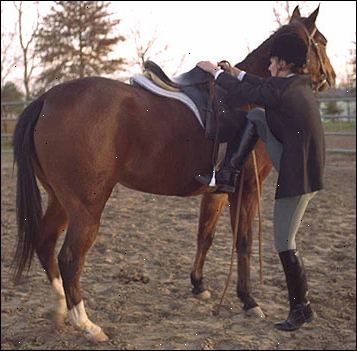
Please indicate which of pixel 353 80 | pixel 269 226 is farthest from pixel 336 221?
pixel 353 80

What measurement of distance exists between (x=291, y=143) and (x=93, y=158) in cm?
117

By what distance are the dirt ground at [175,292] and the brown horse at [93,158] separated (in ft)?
4.60

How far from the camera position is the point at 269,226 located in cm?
721

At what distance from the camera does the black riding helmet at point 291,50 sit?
0.69 m

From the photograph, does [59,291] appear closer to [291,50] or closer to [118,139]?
[118,139]

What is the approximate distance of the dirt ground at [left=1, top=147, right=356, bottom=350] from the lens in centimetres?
Answer: 442

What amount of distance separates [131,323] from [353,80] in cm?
390

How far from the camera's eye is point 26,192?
2148 millimetres

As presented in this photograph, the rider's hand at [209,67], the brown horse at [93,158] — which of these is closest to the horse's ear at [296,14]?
the rider's hand at [209,67]

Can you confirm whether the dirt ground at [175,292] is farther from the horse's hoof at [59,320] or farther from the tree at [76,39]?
the tree at [76,39]

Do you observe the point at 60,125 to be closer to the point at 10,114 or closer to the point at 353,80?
the point at 10,114

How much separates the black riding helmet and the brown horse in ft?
2.73

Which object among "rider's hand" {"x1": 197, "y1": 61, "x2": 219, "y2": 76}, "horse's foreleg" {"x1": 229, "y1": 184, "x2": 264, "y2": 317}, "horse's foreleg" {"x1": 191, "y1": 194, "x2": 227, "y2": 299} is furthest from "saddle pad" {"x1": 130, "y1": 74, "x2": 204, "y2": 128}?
"rider's hand" {"x1": 197, "y1": 61, "x2": 219, "y2": 76}

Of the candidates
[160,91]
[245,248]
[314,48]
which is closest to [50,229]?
[160,91]
